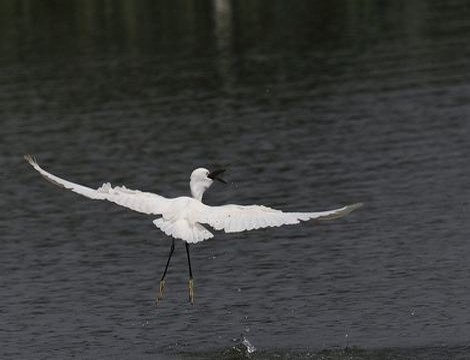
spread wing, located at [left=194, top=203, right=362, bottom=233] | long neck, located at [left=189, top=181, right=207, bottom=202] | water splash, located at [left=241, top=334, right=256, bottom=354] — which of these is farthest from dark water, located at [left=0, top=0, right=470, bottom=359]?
spread wing, located at [left=194, top=203, right=362, bottom=233]

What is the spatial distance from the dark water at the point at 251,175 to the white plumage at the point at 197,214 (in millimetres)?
2429

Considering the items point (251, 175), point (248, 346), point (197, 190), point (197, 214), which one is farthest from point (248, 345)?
point (251, 175)

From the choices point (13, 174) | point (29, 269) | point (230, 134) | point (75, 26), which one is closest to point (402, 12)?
point (75, 26)

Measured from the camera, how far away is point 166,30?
48.8 metres

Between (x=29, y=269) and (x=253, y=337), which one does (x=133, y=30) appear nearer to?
(x=29, y=269)

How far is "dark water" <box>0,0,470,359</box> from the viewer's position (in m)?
19.5

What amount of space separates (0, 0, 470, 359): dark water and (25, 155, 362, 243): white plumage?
243 centimetres

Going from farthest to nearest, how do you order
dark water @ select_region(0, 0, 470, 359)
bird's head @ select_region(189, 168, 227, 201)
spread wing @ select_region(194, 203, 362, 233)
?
dark water @ select_region(0, 0, 470, 359), bird's head @ select_region(189, 168, 227, 201), spread wing @ select_region(194, 203, 362, 233)

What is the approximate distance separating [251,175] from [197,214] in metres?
12.1

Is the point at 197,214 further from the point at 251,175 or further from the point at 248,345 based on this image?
the point at 251,175

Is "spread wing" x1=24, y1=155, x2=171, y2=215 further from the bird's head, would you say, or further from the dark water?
the dark water

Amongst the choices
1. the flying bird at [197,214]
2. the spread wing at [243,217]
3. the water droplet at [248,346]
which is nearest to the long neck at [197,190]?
the flying bird at [197,214]

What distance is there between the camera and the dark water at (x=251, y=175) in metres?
19.5

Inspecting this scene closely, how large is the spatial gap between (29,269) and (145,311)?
2.96 m
